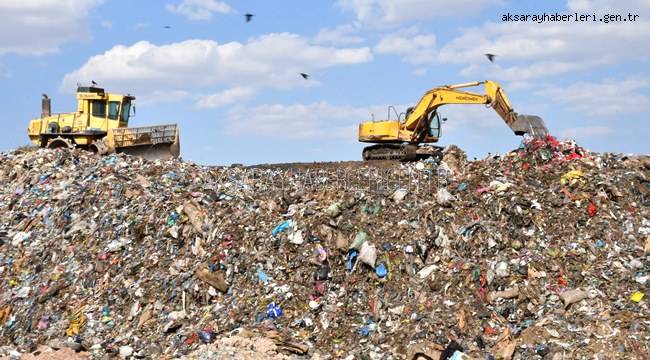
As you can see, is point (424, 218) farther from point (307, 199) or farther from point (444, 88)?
point (444, 88)

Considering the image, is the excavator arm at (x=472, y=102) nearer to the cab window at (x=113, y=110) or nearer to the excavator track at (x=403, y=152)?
the excavator track at (x=403, y=152)

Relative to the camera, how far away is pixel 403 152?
2053 centimetres

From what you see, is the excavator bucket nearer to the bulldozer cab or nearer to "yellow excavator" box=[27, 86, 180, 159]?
"yellow excavator" box=[27, 86, 180, 159]

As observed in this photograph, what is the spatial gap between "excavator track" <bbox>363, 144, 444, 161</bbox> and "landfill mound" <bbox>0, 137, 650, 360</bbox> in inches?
266

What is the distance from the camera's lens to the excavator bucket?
19656 mm

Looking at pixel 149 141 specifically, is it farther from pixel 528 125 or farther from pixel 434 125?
pixel 528 125

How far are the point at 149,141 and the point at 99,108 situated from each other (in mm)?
2185

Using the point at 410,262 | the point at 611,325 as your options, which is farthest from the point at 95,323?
the point at 611,325

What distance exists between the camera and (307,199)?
12.1 metres

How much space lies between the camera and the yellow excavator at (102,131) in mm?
19719

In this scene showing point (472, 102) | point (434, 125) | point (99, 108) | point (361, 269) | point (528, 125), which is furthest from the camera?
point (99, 108)

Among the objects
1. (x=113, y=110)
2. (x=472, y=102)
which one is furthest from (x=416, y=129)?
(x=113, y=110)

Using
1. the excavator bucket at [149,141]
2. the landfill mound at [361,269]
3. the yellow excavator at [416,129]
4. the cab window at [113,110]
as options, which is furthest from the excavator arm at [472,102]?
the cab window at [113,110]

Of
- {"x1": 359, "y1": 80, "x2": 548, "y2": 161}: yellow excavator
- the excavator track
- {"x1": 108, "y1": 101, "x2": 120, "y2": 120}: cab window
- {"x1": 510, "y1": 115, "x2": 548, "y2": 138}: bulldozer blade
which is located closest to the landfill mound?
{"x1": 510, "y1": 115, "x2": 548, "y2": 138}: bulldozer blade
